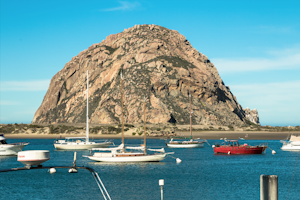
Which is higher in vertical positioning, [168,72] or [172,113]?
[168,72]

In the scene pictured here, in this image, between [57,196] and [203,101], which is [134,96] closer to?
[203,101]

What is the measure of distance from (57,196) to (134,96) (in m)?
148

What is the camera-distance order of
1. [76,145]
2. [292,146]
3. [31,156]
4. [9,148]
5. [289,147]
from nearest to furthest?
[31,156] < [9,148] < [76,145] < [289,147] < [292,146]

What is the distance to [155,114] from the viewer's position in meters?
171

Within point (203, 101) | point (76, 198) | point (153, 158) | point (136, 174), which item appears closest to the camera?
point (76, 198)

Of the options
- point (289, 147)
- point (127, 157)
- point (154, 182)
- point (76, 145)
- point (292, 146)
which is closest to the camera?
point (154, 182)

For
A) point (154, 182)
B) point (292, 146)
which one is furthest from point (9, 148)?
point (292, 146)

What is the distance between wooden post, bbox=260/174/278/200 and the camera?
11.0 meters

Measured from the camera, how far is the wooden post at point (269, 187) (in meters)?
11.0

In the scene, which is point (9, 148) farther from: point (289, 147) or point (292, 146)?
point (292, 146)

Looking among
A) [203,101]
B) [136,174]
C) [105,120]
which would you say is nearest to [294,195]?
[136,174]

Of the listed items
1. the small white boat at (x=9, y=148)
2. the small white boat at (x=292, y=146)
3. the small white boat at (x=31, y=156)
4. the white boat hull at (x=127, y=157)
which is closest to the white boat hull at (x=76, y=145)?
the small white boat at (x=9, y=148)

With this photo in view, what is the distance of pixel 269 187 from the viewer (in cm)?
1110

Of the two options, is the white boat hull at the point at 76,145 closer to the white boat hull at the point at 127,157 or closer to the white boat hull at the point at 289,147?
the white boat hull at the point at 127,157
